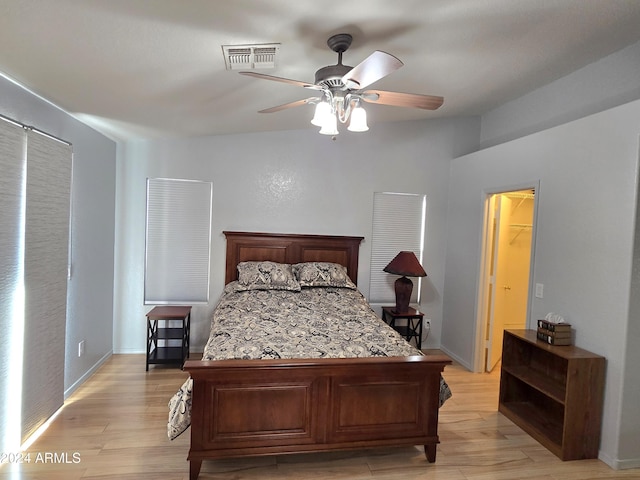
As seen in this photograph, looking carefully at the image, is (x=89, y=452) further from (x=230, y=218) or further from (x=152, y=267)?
(x=230, y=218)

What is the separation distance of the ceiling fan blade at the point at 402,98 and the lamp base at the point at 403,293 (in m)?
2.26

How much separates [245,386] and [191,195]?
2576 millimetres

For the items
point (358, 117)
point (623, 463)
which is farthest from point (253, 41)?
point (623, 463)

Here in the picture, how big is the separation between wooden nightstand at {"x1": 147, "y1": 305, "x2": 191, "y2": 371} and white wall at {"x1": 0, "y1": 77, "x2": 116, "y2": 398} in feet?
1.62

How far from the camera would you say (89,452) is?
234cm

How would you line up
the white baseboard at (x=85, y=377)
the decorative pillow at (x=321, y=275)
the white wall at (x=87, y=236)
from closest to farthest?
the white wall at (x=87, y=236), the white baseboard at (x=85, y=377), the decorative pillow at (x=321, y=275)

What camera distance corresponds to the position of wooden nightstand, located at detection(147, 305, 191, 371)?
3.62 meters

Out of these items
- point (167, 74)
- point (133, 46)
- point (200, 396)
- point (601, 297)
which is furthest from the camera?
point (601, 297)

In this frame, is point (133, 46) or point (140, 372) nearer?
point (133, 46)

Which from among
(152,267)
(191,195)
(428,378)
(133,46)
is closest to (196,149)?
(191,195)

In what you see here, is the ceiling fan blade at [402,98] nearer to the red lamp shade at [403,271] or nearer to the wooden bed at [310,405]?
the wooden bed at [310,405]

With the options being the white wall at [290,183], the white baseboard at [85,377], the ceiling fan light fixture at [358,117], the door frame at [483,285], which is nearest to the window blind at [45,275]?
the white baseboard at [85,377]

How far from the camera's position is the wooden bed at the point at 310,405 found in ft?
6.86

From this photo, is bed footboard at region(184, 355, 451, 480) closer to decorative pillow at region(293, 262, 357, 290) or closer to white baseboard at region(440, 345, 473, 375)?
decorative pillow at region(293, 262, 357, 290)
